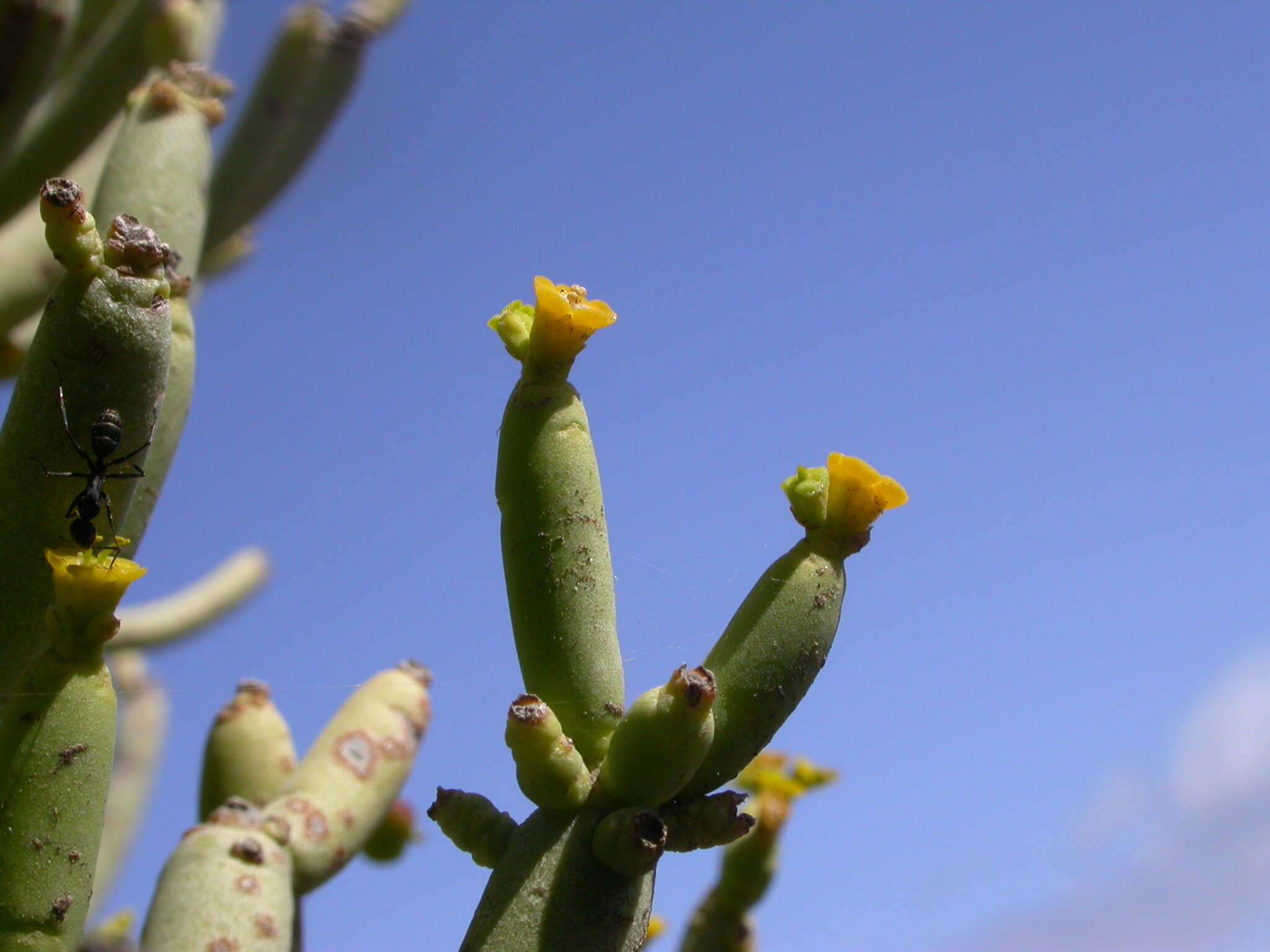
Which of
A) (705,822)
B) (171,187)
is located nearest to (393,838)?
(171,187)

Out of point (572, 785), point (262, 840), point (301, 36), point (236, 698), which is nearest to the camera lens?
point (572, 785)

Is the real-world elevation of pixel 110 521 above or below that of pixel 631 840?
above

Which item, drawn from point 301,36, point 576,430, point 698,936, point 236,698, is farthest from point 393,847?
point 301,36

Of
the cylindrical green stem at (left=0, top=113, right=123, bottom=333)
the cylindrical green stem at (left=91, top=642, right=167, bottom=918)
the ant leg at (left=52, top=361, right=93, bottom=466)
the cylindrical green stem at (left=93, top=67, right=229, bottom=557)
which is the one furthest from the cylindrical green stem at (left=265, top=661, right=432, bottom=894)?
the cylindrical green stem at (left=91, top=642, right=167, bottom=918)

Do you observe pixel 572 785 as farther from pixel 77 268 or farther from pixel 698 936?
pixel 698 936

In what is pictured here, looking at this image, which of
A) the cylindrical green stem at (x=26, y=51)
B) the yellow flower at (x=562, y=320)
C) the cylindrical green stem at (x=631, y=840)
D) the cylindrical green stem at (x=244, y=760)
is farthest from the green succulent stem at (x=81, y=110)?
the cylindrical green stem at (x=631, y=840)

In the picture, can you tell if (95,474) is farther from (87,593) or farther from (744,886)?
(744,886)
